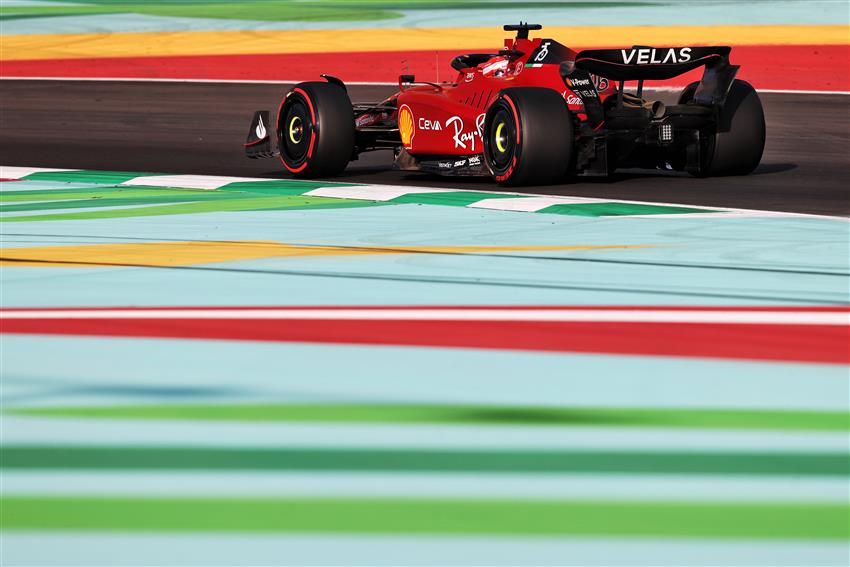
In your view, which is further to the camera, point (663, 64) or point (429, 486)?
point (663, 64)

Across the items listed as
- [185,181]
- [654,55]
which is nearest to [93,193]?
[185,181]

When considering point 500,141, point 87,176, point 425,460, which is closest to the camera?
point 425,460

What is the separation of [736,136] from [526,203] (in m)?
2.34

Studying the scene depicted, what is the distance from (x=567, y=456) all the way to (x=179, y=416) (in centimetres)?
119

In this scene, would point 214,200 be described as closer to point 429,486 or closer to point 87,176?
point 87,176

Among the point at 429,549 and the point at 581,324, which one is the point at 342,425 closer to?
the point at 429,549

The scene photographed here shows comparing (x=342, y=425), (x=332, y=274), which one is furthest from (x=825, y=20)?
(x=342, y=425)

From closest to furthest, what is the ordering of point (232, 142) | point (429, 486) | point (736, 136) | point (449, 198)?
point (429, 486) → point (449, 198) → point (736, 136) → point (232, 142)

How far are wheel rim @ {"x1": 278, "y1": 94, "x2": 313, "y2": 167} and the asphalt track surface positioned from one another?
401mm

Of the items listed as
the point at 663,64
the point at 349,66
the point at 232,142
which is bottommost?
the point at 349,66

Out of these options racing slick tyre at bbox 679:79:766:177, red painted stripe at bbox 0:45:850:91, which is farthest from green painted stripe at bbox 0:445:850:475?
red painted stripe at bbox 0:45:850:91

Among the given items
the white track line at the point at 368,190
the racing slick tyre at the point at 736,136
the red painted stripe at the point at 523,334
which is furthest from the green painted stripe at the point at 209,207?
the red painted stripe at the point at 523,334

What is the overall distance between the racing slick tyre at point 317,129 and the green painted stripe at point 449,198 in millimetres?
1558

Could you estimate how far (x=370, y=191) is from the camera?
11.7 m
